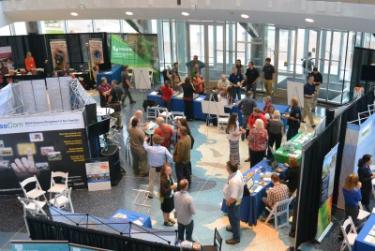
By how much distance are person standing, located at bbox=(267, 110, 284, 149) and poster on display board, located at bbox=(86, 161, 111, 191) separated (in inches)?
138

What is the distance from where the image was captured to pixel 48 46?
53.4 ft

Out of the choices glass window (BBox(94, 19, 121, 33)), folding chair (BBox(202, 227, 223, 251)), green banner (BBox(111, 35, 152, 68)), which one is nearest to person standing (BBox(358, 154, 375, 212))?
folding chair (BBox(202, 227, 223, 251))

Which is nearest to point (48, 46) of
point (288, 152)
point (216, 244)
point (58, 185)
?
point (58, 185)

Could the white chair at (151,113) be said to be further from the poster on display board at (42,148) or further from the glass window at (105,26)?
the glass window at (105,26)

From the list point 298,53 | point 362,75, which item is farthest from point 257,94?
point 362,75

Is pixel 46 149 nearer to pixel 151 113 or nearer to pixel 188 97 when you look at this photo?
pixel 151 113

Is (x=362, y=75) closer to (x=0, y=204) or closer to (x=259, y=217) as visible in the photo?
(x=259, y=217)

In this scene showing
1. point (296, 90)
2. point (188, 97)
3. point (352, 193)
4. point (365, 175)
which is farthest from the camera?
point (188, 97)

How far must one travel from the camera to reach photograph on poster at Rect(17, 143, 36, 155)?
887 cm

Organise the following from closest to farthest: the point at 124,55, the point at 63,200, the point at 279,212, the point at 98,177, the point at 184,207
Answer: the point at 184,207 < the point at 279,212 < the point at 63,200 < the point at 98,177 < the point at 124,55

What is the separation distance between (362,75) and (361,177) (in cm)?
501

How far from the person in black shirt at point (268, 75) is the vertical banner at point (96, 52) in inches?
240

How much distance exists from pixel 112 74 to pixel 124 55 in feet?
3.00

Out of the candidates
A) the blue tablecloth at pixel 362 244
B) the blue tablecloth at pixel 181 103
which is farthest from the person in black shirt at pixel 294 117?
the blue tablecloth at pixel 362 244
